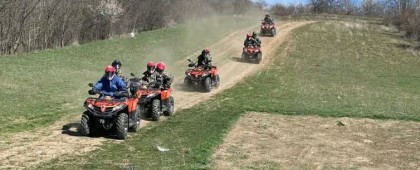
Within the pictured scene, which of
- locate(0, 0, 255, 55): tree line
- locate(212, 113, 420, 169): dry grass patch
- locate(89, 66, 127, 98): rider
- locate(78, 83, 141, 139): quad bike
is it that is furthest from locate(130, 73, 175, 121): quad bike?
locate(0, 0, 255, 55): tree line

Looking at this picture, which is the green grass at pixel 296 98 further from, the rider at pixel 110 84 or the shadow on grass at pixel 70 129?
the shadow on grass at pixel 70 129

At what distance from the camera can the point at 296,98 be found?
22.9 meters

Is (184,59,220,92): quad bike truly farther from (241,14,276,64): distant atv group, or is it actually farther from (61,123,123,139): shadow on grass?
(241,14,276,64): distant atv group

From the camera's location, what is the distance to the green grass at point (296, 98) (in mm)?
11484

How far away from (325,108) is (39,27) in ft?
69.3

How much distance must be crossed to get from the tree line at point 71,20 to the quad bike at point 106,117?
19698 millimetres

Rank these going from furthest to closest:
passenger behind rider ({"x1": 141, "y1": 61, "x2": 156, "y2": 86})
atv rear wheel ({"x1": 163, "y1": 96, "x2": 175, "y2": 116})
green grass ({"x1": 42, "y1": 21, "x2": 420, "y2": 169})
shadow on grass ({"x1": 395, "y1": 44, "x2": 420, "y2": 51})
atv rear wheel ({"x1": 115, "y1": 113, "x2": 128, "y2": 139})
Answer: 1. shadow on grass ({"x1": 395, "y1": 44, "x2": 420, "y2": 51})
2. passenger behind rider ({"x1": 141, "y1": 61, "x2": 156, "y2": 86})
3. atv rear wheel ({"x1": 163, "y1": 96, "x2": 175, "y2": 116})
4. atv rear wheel ({"x1": 115, "y1": 113, "x2": 128, "y2": 139})
5. green grass ({"x1": 42, "y1": 21, "x2": 420, "y2": 169})

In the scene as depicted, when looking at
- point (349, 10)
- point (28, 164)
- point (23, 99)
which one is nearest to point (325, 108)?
point (23, 99)

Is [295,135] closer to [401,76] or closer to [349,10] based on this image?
[401,76]

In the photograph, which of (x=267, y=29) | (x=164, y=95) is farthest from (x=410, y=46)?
(x=164, y=95)

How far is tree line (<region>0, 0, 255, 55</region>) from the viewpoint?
31.7 m

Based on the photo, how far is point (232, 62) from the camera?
34500 millimetres

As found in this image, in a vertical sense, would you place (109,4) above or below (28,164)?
above

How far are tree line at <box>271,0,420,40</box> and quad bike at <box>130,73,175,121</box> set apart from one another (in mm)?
45586
